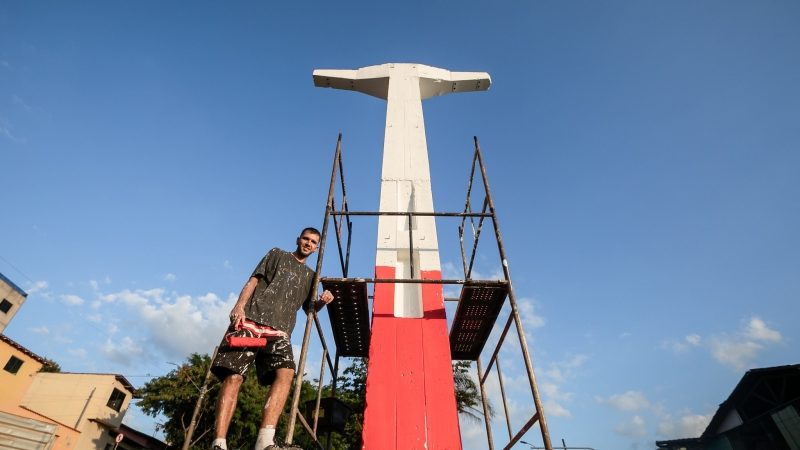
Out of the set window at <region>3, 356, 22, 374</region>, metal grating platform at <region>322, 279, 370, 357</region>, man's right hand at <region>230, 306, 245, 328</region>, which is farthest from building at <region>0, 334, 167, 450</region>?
man's right hand at <region>230, 306, 245, 328</region>

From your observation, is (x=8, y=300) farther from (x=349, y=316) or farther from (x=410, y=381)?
(x=410, y=381)

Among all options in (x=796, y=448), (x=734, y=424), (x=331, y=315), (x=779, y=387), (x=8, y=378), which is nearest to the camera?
(x=331, y=315)

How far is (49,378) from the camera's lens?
24625mm

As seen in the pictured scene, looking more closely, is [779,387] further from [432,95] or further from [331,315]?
[331,315]

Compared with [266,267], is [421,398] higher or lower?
lower

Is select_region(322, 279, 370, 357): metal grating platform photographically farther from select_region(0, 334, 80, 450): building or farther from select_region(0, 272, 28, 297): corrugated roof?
select_region(0, 272, 28, 297): corrugated roof

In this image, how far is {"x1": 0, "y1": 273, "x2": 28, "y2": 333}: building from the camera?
2827 cm

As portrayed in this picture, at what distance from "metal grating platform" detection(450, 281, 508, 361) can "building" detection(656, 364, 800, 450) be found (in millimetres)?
16158

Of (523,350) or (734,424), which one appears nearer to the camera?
(523,350)

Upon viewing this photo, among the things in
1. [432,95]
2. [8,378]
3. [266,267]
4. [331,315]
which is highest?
[432,95]

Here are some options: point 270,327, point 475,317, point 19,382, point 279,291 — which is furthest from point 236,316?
point 19,382

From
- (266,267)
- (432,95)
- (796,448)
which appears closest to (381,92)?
(432,95)

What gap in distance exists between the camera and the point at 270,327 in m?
3.13

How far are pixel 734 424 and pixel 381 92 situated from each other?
2363 cm
